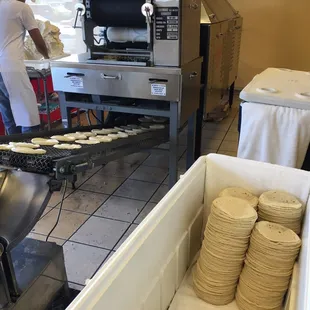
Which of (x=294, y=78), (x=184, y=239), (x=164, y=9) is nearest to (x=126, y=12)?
(x=164, y=9)

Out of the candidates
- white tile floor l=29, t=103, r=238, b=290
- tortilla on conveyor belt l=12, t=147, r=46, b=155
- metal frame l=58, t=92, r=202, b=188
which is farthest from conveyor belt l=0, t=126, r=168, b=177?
white tile floor l=29, t=103, r=238, b=290

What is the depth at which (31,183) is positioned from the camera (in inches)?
54.3

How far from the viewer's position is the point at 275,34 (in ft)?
16.3

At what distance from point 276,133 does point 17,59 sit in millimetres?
2213

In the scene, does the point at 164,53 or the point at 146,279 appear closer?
the point at 146,279

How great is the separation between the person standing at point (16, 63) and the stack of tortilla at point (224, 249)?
7.28ft

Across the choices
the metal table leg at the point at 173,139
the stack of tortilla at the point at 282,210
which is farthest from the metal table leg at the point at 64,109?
the stack of tortilla at the point at 282,210

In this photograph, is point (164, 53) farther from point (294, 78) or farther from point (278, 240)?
point (278, 240)

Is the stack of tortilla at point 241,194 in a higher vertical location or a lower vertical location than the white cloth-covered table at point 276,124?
lower

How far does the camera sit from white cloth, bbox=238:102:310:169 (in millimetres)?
1679

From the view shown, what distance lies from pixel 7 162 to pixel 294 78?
169cm

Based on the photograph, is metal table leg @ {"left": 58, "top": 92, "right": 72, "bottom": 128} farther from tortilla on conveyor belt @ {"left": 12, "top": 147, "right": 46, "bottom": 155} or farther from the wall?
the wall

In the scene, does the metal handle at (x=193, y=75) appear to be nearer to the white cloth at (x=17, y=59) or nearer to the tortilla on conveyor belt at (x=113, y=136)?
the tortilla on conveyor belt at (x=113, y=136)

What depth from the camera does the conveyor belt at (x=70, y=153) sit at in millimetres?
1392
